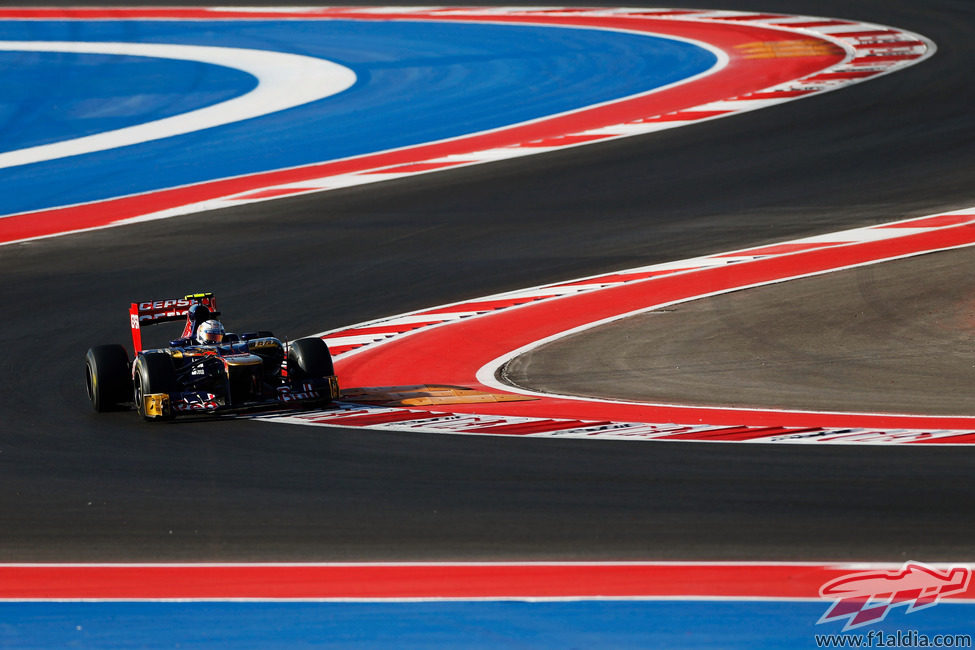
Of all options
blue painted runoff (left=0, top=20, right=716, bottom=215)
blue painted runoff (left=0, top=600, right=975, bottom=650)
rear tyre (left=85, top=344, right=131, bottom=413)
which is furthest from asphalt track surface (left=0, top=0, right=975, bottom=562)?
blue painted runoff (left=0, top=20, right=716, bottom=215)

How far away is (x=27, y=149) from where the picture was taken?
24.1m

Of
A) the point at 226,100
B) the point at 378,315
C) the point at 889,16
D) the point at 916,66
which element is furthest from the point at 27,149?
the point at 889,16

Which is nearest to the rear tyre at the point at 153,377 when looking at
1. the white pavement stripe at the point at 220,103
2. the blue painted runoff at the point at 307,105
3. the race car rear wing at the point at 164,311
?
the race car rear wing at the point at 164,311

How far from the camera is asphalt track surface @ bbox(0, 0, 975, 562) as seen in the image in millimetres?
8500

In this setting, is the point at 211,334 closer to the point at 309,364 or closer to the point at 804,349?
the point at 309,364

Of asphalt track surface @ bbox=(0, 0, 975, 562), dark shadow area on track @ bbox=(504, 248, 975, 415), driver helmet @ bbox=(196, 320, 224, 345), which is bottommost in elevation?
dark shadow area on track @ bbox=(504, 248, 975, 415)

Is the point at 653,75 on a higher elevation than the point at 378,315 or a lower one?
higher

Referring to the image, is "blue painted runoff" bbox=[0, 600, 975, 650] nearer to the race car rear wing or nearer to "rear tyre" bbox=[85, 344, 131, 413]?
"rear tyre" bbox=[85, 344, 131, 413]

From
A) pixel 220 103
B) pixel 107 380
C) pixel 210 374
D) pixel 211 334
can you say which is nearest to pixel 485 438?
pixel 210 374

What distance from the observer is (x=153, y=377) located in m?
12.1

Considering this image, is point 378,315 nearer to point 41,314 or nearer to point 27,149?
point 41,314

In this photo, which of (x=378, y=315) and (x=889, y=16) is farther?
(x=889, y=16)

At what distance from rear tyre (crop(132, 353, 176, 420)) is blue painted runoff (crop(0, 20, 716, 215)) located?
9789 millimetres

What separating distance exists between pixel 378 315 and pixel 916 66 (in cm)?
1299
